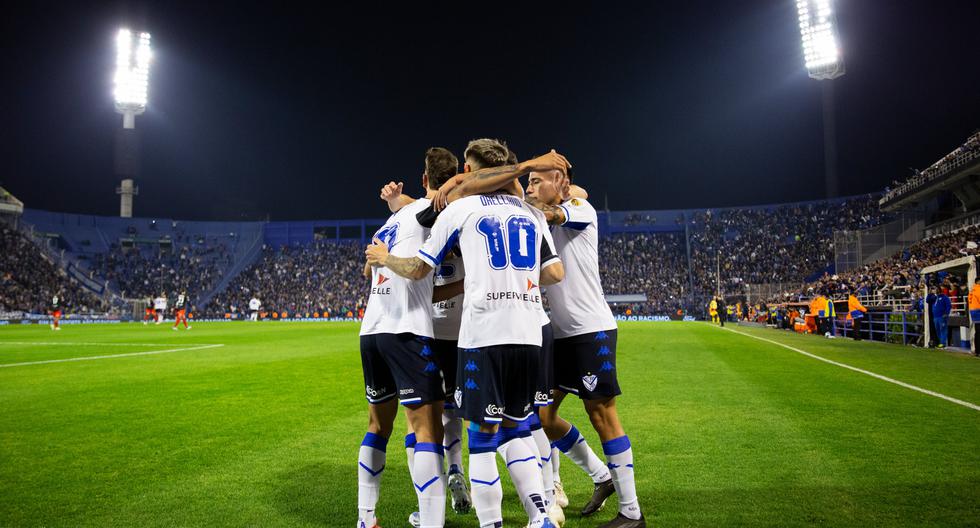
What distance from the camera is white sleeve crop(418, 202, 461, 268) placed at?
326cm

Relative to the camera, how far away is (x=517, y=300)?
3.15 meters

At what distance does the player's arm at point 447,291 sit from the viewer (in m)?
3.73

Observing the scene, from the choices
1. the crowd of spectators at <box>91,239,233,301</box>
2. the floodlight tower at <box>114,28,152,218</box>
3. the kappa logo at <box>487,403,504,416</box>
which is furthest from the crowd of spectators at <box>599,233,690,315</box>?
the kappa logo at <box>487,403,504,416</box>

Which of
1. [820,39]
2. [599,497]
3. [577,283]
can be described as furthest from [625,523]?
[820,39]

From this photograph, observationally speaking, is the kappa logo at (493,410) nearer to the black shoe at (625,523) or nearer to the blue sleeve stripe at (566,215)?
the black shoe at (625,523)

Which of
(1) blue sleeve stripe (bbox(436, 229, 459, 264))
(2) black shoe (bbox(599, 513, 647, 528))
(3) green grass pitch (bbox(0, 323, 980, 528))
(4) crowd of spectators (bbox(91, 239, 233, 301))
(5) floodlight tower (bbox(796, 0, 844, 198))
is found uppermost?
(5) floodlight tower (bbox(796, 0, 844, 198))

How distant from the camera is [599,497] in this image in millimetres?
4070

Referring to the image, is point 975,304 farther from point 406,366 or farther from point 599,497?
point 406,366

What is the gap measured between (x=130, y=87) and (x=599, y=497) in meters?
61.0

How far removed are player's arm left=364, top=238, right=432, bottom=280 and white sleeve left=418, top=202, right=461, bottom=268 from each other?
0.13 ft

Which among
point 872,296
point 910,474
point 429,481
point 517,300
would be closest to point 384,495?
point 429,481

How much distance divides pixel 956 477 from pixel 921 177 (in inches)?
1635

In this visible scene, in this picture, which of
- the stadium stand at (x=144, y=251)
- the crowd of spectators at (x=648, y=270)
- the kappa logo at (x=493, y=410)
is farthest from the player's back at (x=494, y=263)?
the stadium stand at (x=144, y=251)

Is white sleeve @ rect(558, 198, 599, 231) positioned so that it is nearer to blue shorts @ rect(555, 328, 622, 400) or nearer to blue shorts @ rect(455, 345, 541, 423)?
blue shorts @ rect(555, 328, 622, 400)
